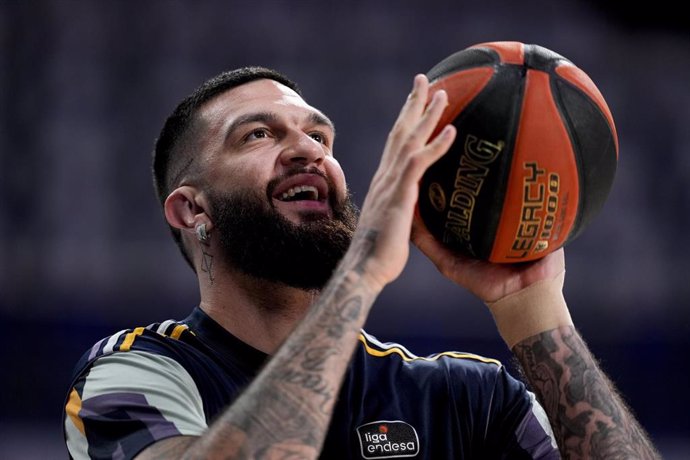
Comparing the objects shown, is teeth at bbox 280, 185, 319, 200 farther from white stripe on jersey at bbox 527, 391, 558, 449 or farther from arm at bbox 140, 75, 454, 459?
white stripe on jersey at bbox 527, 391, 558, 449

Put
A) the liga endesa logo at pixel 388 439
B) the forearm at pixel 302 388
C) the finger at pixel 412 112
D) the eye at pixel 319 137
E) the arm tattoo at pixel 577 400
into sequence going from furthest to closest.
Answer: the eye at pixel 319 137
the liga endesa logo at pixel 388 439
the arm tattoo at pixel 577 400
the finger at pixel 412 112
the forearm at pixel 302 388

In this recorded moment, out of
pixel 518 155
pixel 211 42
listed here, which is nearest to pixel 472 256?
pixel 518 155

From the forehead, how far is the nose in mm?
159

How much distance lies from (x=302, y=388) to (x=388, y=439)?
31.6 inches

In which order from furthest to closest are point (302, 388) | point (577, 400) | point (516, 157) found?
point (577, 400), point (516, 157), point (302, 388)

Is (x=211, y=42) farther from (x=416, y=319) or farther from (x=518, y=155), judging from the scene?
(x=518, y=155)

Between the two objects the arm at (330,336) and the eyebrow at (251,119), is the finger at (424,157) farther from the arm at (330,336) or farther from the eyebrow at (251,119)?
the eyebrow at (251,119)

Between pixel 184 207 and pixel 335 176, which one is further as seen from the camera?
pixel 184 207

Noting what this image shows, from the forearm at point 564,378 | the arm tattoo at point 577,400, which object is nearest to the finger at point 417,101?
the forearm at point 564,378

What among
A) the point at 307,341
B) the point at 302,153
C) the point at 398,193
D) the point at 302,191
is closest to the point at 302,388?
the point at 307,341

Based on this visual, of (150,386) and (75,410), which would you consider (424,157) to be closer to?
(150,386)

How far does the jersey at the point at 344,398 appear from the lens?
2574 mm

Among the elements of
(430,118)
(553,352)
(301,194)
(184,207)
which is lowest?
(553,352)

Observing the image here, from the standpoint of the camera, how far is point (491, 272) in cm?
285
